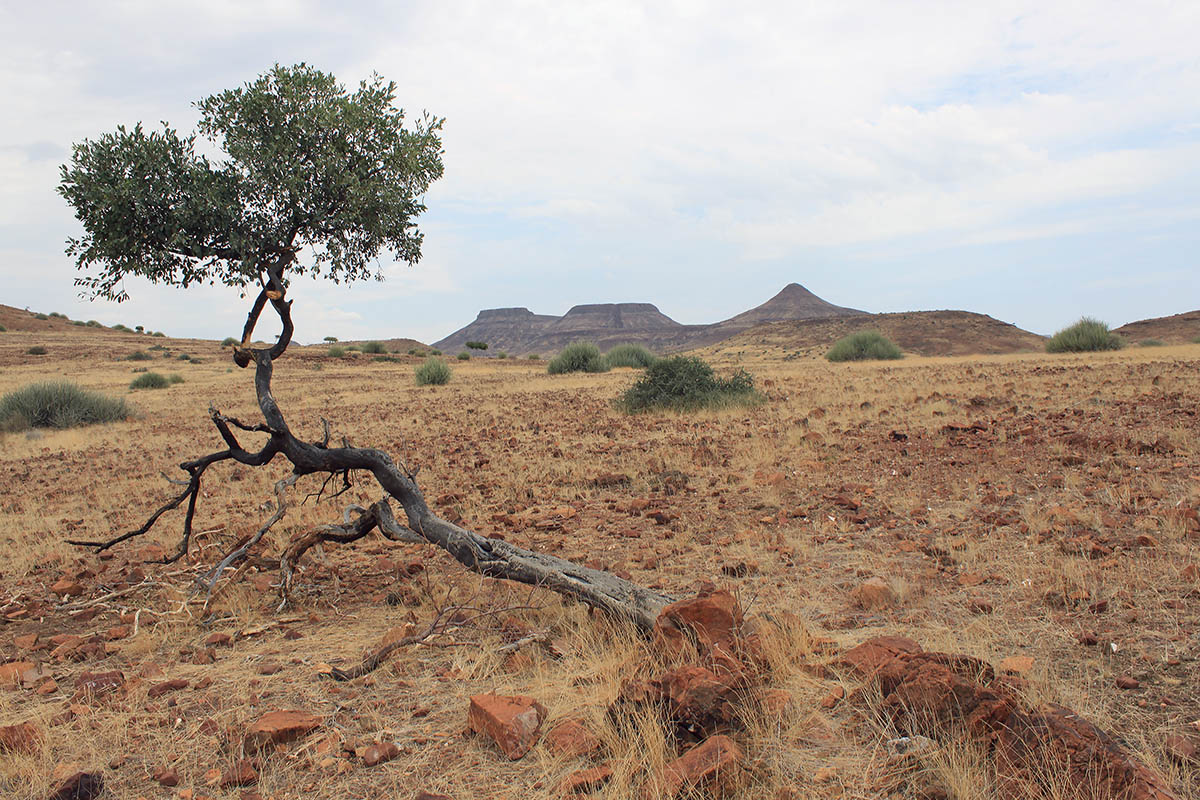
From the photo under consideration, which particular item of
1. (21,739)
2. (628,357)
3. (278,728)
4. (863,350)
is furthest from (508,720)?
(863,350)

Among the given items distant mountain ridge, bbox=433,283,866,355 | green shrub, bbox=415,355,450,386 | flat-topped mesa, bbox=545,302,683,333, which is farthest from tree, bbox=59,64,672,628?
flat-topped mesa, bbox=545,302,683,333

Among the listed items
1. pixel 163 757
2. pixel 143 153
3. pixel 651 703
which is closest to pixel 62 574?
pixel 143 153

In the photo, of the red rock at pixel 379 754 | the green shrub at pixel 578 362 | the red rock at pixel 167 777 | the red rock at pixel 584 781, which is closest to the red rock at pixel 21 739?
the red rock at pixel 167 777

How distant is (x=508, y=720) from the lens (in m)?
3.14

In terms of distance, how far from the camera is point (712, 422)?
13.3 m

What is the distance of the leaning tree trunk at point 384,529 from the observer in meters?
4.39

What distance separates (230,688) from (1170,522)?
21.2 ft

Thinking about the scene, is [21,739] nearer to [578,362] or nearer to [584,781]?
[584,781]

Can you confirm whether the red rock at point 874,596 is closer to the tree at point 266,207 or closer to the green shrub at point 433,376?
the tree at point 266,207

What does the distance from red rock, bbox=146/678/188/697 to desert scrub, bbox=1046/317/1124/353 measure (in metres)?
36.0

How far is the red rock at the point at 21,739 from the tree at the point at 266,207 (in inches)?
77.8

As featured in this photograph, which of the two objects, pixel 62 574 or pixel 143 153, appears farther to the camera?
pixel 62 574

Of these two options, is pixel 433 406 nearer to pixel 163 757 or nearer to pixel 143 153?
pixel 143 153

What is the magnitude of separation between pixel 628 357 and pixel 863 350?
12433 mm
